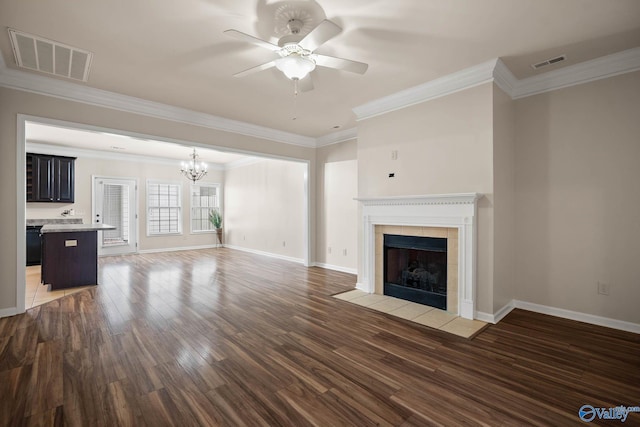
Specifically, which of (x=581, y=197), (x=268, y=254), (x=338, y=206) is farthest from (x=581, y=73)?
(x=268, y=254)

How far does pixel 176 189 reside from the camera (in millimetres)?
9211

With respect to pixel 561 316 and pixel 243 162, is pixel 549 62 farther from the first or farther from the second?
pixel 243 162

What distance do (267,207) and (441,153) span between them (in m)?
5.42

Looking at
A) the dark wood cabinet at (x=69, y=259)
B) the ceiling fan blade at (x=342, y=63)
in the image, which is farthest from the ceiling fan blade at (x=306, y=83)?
the dark wood cabinet at (x=69, y=259)

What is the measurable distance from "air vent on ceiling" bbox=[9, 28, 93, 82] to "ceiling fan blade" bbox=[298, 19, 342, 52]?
2373 millimetres

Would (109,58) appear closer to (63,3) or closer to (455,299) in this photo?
(63,3)

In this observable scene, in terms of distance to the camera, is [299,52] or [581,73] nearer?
[299,52]

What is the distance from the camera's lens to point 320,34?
2.18m

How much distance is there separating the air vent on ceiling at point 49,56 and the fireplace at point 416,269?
4.22 metres

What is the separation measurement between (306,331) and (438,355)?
127 centimetres

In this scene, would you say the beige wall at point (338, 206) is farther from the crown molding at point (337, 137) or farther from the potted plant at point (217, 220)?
the potted plant at point (217, 220)

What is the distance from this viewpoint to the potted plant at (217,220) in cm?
989

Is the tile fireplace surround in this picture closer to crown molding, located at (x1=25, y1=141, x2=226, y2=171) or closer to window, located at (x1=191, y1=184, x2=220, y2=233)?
window, located at (x1=191, y1=184, x2=220, y2=233)

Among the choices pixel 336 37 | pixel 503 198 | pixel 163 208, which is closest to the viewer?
pixel 336 37
